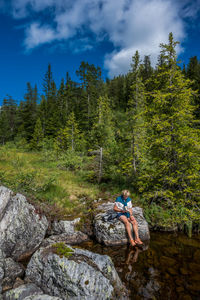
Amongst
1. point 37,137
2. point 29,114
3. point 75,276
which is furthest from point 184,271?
point 29,114

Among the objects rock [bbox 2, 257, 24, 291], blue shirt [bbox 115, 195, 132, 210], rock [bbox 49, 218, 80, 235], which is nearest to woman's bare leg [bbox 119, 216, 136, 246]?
blue shirt [bbox 115, 195, 132, 210]

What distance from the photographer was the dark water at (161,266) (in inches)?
176

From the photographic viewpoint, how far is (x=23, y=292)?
3975 mm

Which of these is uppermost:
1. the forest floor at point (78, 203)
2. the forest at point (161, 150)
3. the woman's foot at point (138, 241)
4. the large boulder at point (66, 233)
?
the forest at point (161, 150)

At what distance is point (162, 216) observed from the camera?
27.7 feet

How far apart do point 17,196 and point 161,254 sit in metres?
6.19

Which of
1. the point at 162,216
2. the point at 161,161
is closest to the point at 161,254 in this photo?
the point at 162,216

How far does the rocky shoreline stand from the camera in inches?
161

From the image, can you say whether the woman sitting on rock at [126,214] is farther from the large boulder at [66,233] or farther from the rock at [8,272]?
the rock at [8,272]

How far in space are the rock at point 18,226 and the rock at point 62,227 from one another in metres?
0.55

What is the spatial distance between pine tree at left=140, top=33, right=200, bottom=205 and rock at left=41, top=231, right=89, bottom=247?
4.11m

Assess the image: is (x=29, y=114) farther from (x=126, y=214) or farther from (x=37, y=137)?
(x=126, y=214)

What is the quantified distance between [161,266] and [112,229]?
7.50 feet

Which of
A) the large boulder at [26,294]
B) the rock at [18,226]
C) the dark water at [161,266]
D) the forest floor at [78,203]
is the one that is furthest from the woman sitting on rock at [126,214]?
the large boulder at [26,294]
